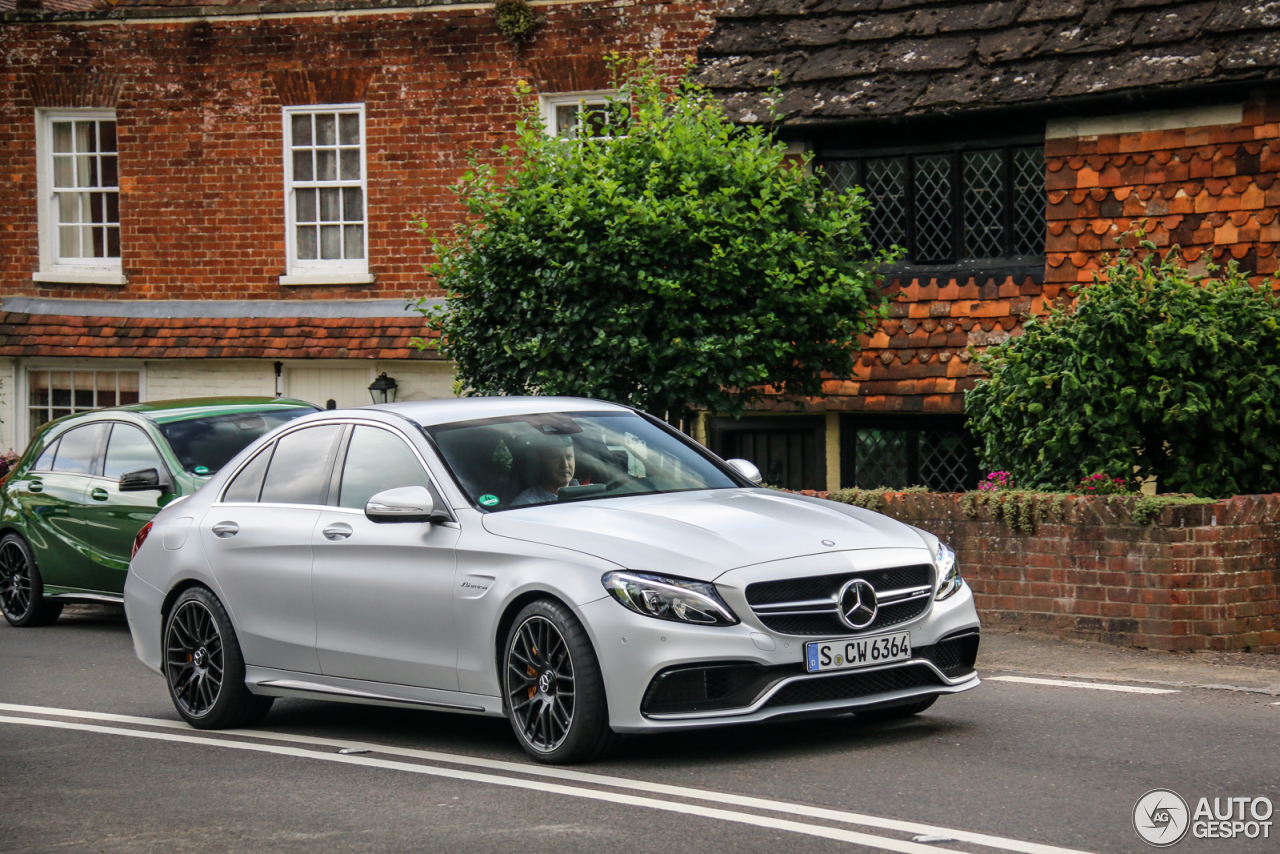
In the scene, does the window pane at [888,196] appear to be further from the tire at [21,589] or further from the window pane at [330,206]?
the tire at [21,589]

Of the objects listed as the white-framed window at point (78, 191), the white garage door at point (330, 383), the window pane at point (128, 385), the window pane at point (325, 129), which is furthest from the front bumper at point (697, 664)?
the white-framed window at point (78, 191)

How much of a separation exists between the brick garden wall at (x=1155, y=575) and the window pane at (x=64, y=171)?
15346mm

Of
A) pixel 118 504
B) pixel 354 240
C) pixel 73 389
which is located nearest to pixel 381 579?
pixel 118 504

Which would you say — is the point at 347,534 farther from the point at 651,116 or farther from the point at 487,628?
the point at 651,116

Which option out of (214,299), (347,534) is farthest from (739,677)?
(214,299)

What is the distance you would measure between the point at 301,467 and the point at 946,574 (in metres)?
3.23

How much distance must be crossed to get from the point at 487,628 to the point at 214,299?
601 inches

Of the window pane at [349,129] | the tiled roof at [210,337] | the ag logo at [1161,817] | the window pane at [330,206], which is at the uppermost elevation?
the window pane at [349,129]

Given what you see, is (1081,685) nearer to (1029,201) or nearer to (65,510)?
(1029,201)

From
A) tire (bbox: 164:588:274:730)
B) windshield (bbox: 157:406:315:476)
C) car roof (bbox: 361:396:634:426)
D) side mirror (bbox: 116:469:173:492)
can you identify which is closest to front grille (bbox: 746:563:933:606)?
car roof (bbox: 361:396:634:426)

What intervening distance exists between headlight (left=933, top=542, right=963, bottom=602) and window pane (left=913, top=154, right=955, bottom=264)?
8.43 m

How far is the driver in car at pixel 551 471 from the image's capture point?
761 cm

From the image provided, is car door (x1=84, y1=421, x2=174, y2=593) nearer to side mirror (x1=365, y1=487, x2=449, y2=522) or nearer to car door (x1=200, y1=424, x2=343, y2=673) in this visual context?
car door (x1=200, y1=424, x2=343, y2=673)

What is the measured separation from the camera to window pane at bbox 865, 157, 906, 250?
1588 cm
